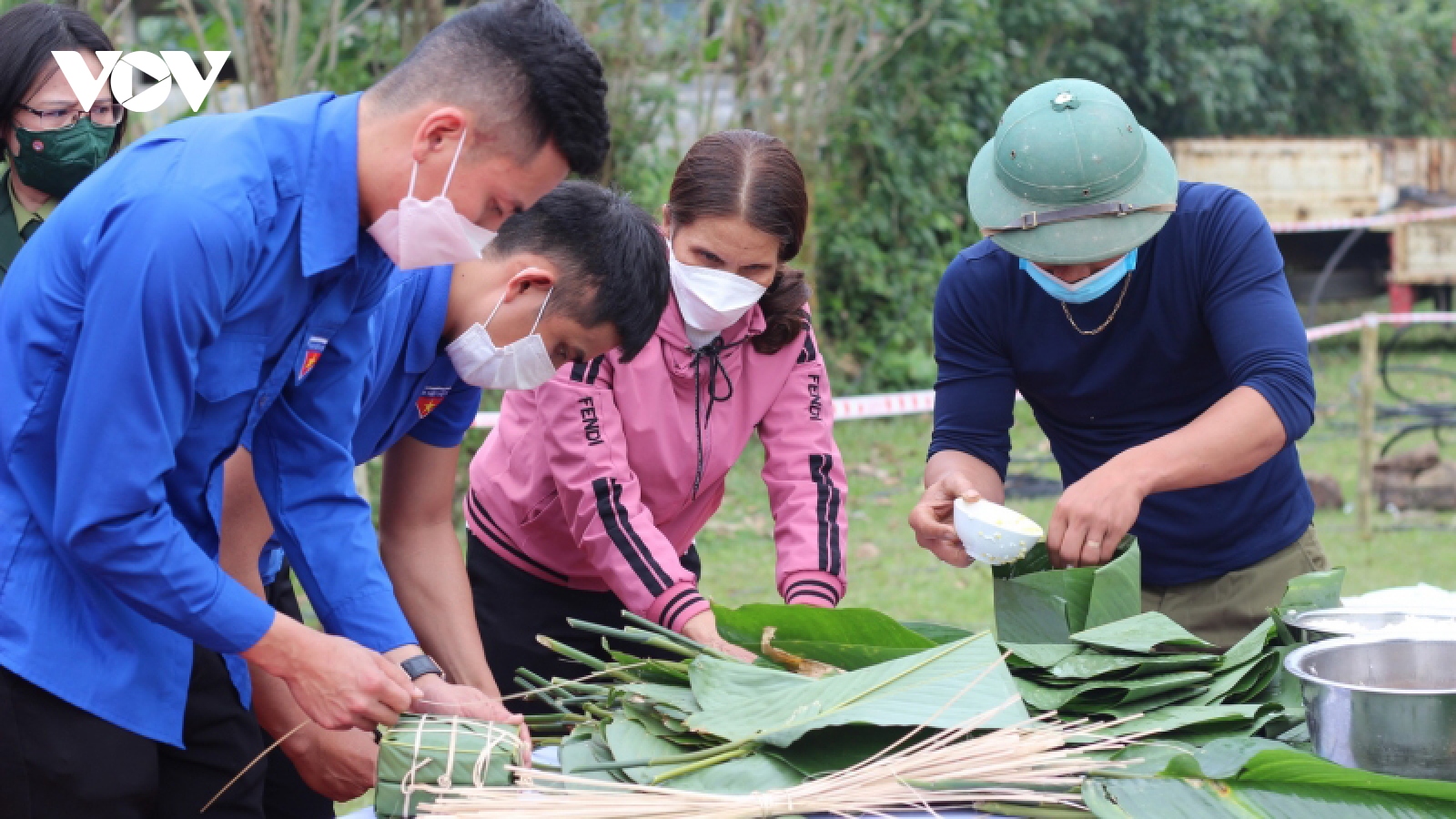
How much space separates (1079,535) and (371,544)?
108 cm

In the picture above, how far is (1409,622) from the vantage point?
1.97m

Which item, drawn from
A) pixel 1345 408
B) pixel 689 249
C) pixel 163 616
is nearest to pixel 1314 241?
pixel 1345 408

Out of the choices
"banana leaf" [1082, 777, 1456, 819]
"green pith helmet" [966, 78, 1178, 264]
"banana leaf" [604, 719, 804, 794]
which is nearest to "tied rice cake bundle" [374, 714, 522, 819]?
"banana leaf" [604, 719, 804, 794]

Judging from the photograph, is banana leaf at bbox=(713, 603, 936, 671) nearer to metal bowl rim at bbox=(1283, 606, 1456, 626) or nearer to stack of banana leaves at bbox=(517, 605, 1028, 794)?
stack of banana leaves at bbox=(517, 605, 1028, 794)

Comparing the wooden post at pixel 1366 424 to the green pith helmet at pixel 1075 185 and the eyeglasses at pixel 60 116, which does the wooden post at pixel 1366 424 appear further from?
the eyeglasses at pixel 60 116

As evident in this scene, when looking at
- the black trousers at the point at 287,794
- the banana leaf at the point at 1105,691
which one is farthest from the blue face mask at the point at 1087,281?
the black trousers at the point at 287,794

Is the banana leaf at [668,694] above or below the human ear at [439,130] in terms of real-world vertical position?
below

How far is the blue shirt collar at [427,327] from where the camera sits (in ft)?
7.63

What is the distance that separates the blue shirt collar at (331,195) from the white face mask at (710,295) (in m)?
0.88

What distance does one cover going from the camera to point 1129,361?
8.80 feet

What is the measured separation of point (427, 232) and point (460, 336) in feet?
1.69

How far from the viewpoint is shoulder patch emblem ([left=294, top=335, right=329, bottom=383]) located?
1.93 m

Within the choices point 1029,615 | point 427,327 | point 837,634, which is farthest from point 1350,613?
point 427,327

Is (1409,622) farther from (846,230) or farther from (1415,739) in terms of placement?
(846,230)
